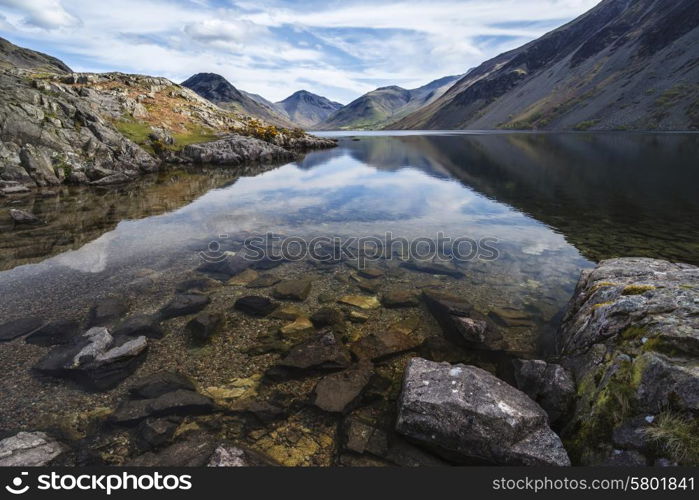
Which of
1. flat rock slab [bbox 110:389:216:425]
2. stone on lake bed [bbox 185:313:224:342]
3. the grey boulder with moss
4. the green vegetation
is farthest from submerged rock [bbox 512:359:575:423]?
stone on lake bed [bbox 185:313:224:342]

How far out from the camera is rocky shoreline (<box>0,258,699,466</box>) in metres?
8.52

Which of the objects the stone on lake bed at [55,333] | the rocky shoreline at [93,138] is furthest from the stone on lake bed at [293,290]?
the rocky shoreline at [93,138]

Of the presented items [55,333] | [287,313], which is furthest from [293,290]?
[55,333]

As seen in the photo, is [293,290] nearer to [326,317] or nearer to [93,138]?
[326,317]

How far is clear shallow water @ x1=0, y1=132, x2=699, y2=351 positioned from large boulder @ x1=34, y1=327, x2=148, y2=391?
16.8 feet

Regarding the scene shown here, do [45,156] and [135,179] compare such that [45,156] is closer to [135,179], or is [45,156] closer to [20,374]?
[135,179]

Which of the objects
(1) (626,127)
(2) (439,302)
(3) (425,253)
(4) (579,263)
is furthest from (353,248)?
(1) (626,127)

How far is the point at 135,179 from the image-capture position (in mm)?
64125

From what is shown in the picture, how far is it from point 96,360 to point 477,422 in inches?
517

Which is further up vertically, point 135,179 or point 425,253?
point 135,179

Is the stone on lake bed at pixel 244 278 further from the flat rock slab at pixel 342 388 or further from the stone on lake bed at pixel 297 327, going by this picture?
the flat rock slab at pixel 342 388

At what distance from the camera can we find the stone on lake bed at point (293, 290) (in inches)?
752

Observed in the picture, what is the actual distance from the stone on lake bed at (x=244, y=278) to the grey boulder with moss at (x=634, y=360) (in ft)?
53.7

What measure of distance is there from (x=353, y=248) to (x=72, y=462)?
20393 millimetres
